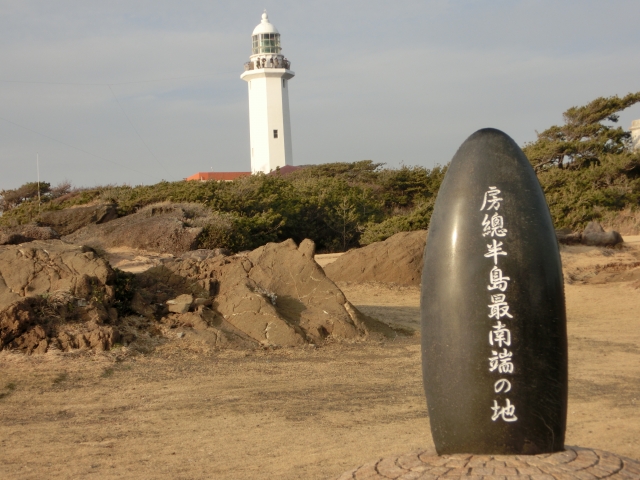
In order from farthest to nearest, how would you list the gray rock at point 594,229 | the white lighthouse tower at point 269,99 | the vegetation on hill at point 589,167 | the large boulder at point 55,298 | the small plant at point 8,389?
the white lighthouse tower at point 269,99, the vegetation on hill at point 589,167, the gray rock at point 594,229, the large boulder at point 55,298, the small plant at point 8,389

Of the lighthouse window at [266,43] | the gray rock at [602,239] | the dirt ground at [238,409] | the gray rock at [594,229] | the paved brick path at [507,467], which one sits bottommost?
the dirt ground at [238,409]

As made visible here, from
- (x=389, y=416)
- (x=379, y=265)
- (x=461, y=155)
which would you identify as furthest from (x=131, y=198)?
(x=461, y=155)

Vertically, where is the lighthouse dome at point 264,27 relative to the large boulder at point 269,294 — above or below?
above

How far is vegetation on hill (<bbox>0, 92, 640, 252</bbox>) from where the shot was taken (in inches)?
920

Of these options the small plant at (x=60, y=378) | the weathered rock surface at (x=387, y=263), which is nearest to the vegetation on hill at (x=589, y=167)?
the weathered rock surface at (x=387, y=263)

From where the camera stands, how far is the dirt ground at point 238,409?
220 inches

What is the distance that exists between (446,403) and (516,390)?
0.37 meters

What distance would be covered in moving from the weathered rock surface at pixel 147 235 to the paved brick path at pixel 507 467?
14.9m

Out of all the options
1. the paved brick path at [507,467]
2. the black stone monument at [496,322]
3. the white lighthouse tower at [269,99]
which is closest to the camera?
the paved brick path at [507,467]

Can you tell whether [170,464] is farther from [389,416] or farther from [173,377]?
[173,377]

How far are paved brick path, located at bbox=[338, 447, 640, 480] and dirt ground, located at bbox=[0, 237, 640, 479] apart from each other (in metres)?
1.65

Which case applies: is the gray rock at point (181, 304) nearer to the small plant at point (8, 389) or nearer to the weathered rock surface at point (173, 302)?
the weathered rock surface at point (173, 302)

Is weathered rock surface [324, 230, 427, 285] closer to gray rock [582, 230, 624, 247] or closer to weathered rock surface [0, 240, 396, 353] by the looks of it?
weathered rock surface [0, 240, 396, 353]

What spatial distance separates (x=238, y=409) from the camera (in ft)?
23.4
